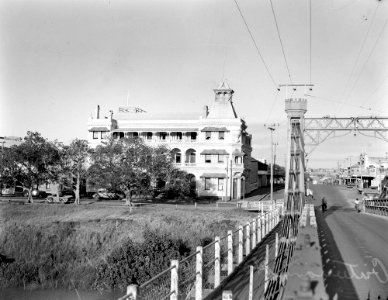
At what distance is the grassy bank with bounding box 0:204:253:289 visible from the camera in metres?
27.9

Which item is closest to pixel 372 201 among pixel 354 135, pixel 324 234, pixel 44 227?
pixel 354 135

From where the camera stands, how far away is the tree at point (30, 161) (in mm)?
53281

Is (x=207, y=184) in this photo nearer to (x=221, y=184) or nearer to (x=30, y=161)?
(x=221, y=184)

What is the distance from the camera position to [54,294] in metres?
26.9

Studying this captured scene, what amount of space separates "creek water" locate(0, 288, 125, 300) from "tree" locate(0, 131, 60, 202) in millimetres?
28392

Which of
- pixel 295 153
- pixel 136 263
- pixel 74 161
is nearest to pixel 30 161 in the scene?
pixel 74 161

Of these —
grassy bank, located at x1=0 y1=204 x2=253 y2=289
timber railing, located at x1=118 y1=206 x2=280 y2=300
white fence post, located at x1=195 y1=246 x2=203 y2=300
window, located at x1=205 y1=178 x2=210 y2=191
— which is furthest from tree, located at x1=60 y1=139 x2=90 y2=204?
white fence post, located at x1=195 y1=246 x2=203 y2=300

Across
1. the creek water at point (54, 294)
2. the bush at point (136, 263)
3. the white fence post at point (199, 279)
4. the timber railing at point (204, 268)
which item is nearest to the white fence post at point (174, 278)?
the timber railing at point (204, 268)

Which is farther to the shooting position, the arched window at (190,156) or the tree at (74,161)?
the arched window at (190,156)

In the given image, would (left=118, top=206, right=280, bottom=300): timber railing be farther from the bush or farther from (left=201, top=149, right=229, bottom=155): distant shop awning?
(left=201, top=149, right=229, bottom=155): distant shop awning

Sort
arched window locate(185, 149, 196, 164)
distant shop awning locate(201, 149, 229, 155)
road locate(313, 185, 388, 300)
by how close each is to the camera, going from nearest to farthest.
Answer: road locate(313, 185, 388, 300), distant shop awning locate(201, 149, 229, 155), arched window locate(185, 149, 196, 164)

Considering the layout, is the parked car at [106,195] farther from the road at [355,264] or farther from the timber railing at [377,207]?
the road at [355,264]

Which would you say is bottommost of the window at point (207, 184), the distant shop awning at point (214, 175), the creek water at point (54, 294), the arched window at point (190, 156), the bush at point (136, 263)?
the creek water at point (54, 294)

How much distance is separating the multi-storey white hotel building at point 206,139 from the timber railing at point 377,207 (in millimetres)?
19161
